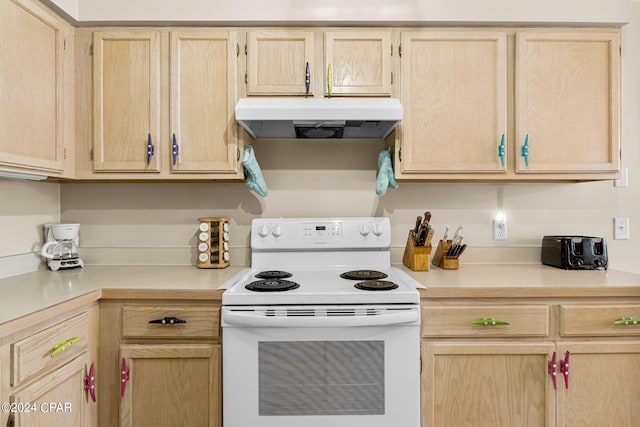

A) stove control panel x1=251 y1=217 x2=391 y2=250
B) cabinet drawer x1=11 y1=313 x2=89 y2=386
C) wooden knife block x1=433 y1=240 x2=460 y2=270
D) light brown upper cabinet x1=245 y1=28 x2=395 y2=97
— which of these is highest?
light brown upper cabinet x1=245 y1=28 x2=395 y2=97

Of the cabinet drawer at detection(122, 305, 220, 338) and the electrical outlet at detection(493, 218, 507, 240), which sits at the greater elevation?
the electrical outlet at detection(493, 218, 507, 240)

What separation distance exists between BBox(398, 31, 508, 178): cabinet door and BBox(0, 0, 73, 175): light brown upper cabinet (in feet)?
5.34

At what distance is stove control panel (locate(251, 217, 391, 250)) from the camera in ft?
6.50

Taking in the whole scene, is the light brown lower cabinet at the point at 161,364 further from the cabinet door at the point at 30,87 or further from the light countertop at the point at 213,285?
the cabinet door at the point at 30,87

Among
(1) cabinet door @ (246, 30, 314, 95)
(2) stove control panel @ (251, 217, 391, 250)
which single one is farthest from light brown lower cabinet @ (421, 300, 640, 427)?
(1) cabinet door @ (246, 30, 314, 95)

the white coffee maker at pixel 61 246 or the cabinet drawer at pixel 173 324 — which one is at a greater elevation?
the white coffee maker at pixel 61 246

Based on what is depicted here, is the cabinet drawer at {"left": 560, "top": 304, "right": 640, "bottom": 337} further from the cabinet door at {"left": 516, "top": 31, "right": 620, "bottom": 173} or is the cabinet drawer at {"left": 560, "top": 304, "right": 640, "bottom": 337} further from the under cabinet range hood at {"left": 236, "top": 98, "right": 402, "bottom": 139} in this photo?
the under cabinet range hood at {"left": 236, "top": 98, "right": 402, "bottom": 139}

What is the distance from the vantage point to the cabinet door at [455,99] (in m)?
1.82

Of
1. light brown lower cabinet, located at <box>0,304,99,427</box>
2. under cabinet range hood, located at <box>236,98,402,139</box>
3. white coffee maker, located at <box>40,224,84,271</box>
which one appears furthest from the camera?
white coffee maker, located at <box>40,224,84,271</box>

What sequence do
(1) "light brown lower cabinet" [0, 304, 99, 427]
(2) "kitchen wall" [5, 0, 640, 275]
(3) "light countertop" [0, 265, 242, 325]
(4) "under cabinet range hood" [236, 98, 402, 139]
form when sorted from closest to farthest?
1. (1) "light brown lower cabinet" [0, 304, 99, 427]
2. (3) "light countertop" [0, 265, 242, 325]
3. (4) "under cabinet range hood" [236, 98, 402, 139]
4. (2) "kitchen wall" [5, 0, 640, 275]

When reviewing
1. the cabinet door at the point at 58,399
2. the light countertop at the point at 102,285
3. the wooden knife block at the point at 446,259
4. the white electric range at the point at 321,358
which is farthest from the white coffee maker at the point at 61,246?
the wooden knife block at the point at 446,259

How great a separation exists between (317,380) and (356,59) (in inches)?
57.5

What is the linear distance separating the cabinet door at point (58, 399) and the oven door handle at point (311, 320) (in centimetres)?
57

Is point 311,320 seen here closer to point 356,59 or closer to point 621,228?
point 356,59
